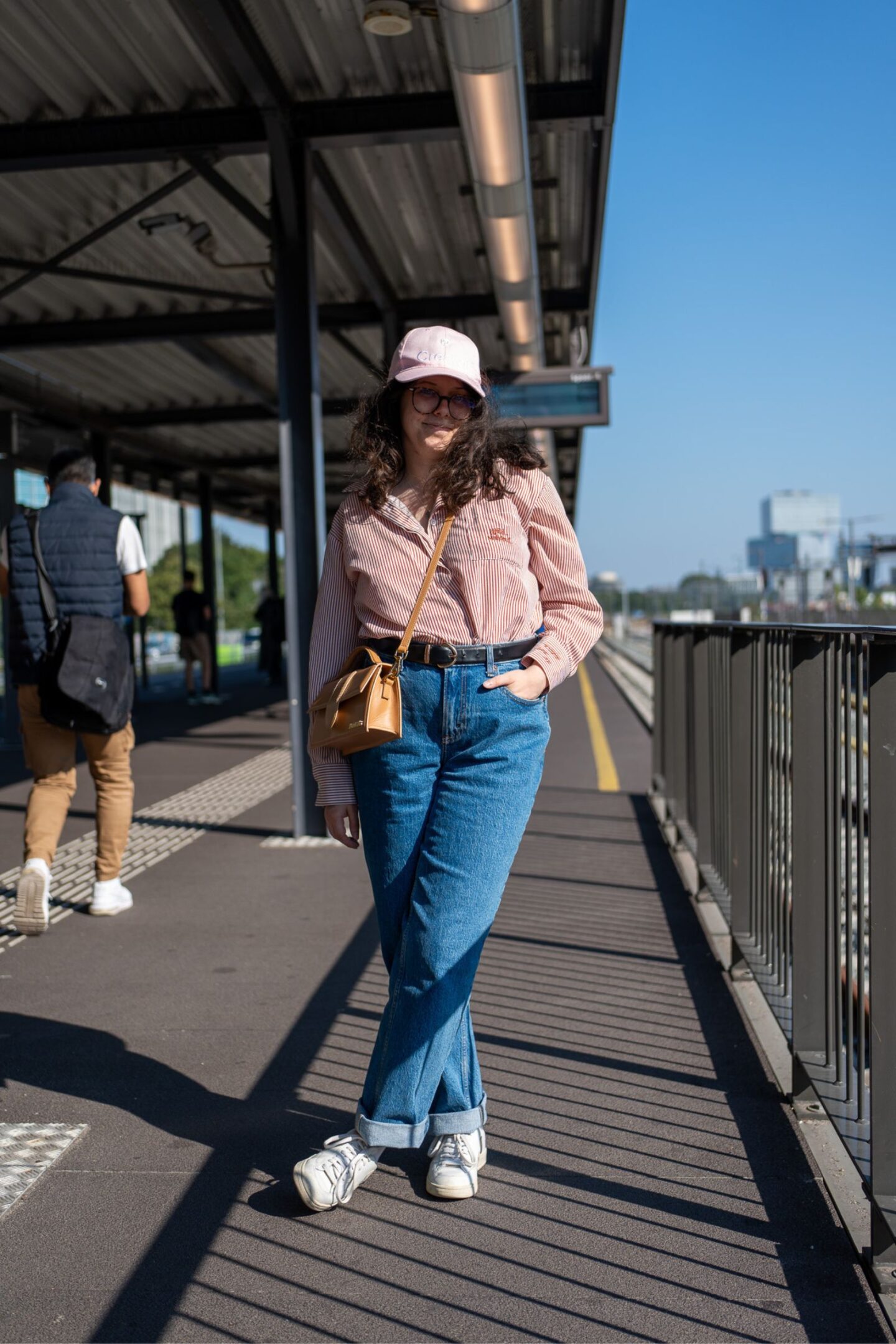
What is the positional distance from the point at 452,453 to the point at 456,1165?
162 centimetres

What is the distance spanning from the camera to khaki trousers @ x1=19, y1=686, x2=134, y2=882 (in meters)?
5.98

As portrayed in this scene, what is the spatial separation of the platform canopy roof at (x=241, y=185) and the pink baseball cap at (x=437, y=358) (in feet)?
0.89

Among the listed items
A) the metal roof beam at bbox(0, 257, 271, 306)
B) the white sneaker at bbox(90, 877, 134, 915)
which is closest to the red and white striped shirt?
the white sneaker at bbox(90, 877, 134, 915)

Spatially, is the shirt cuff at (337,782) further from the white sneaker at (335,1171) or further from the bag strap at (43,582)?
Answer: the bag strap at (43,582)

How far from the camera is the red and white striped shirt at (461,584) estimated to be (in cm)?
305

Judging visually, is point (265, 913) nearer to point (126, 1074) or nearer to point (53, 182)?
point (126, 1074)

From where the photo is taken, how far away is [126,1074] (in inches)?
163

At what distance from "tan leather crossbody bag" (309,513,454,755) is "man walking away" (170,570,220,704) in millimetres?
17188

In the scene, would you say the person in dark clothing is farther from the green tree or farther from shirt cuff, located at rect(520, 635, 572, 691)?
the green tree

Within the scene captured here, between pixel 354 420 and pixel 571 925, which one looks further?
pixel 571 925

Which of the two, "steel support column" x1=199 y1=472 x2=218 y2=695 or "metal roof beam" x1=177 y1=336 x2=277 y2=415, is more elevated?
"metal roof beam" x1=177 y1=336 x2=277 y2=415

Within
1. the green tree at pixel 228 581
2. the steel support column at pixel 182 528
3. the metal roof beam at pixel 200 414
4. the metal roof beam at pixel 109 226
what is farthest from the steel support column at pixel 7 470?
the green tree at pixel 228 581

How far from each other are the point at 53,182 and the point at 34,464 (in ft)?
16.5

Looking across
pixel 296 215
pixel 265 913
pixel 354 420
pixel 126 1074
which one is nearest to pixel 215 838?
pixel 265 913
